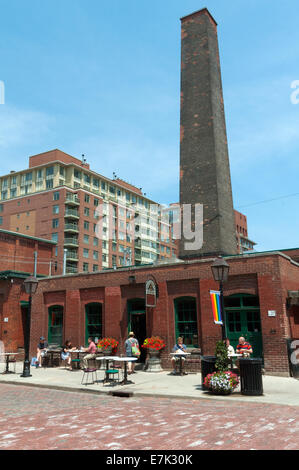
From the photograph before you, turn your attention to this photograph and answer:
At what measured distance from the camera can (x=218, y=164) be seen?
2048 cm

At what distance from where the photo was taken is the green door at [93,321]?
19875 millimetres

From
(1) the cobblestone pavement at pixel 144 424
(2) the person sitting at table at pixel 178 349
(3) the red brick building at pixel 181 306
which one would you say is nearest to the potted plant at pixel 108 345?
(3) the red brick building at pixel 181 306

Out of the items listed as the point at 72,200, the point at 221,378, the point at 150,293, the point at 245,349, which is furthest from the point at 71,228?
the point at 221,378

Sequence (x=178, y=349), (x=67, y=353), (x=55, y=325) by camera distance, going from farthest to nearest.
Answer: (x=55, y=325) < (x=67, y=353) < (x=178, y=349)

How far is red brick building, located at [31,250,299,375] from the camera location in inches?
603

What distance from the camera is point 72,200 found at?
6644 centimetres

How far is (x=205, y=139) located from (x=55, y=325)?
13096 millimetres

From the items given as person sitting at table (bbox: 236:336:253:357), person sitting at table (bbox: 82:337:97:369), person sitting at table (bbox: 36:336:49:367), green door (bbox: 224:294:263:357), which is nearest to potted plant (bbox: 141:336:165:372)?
person sitting at table (bbox: 82:337:97:369)

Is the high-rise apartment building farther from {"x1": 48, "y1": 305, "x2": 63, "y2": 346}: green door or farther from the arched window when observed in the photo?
the arched window

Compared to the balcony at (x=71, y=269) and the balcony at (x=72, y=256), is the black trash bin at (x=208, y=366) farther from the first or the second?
the balcony at (x=72, y=256)

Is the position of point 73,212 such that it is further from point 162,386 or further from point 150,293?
point 162,386
